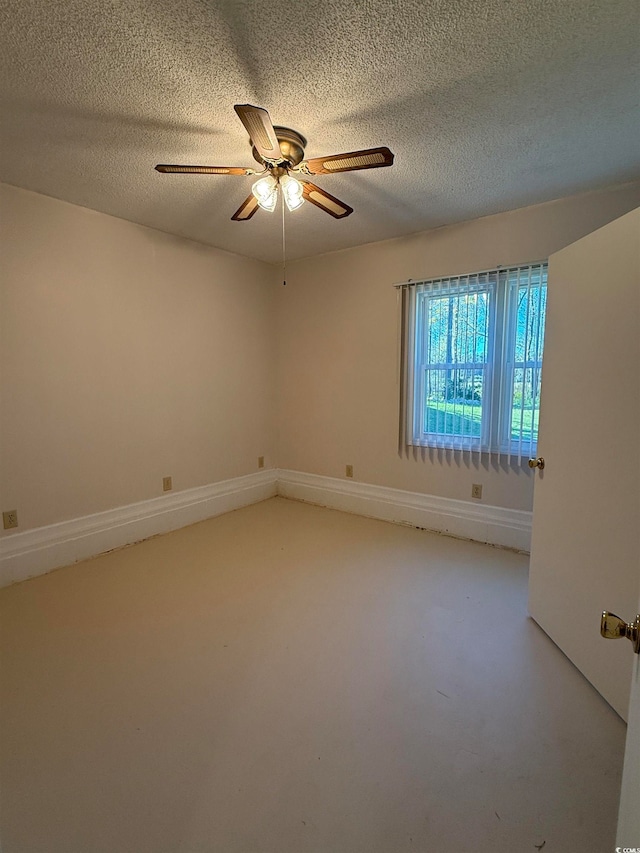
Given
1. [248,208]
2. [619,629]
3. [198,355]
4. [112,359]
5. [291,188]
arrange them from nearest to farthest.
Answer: [619,629], [291,188], [248,208], [112,359], [198,355]

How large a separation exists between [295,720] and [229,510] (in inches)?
95.7

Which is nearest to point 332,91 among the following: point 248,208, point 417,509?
point 248,208

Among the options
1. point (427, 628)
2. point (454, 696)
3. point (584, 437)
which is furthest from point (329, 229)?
point (454, 696)

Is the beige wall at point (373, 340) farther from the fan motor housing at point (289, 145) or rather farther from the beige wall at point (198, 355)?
the fan motor housing at point (289, 145)

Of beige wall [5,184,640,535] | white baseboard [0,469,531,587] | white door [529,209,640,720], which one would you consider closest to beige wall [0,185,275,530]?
beige wall [5,184,640,535]

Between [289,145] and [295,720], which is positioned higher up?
[289,145]

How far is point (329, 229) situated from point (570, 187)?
1.61 meters

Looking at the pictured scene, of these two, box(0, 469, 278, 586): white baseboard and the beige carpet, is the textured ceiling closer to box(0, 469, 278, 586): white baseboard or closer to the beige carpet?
box(0, 469, 278, 586): white baseboard

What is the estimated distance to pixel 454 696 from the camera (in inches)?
61.4

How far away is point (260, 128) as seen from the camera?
142 cm

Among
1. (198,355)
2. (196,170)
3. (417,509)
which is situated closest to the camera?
(196,170)

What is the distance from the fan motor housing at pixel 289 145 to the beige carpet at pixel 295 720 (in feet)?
7.60

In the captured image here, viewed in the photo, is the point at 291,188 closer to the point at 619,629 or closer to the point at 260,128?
the point at 260,128

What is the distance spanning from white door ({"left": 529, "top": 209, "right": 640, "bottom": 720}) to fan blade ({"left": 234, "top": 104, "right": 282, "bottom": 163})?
4.44 ft
